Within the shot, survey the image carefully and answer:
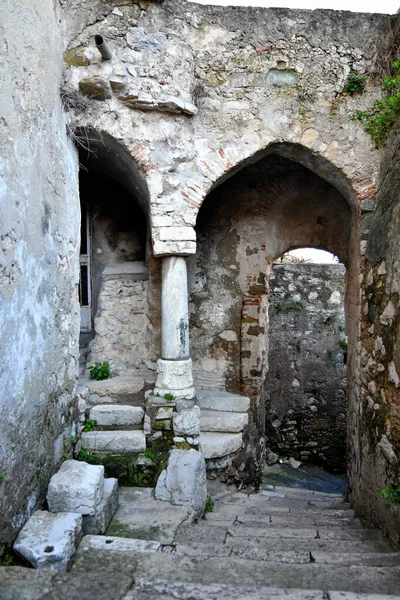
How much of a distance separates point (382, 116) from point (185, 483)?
440 centimetres

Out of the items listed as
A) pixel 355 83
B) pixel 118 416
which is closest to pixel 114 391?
pixel 118 416

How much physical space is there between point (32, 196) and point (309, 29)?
390cm

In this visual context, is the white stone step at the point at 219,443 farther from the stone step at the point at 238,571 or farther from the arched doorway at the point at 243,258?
the stone step at the point at 238,571

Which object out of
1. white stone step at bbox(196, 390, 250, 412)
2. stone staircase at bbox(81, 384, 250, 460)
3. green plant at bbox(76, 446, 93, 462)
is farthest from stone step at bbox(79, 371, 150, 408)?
white stone step at bbox(196, 390, 250, 412)

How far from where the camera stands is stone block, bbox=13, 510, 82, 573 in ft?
9.28

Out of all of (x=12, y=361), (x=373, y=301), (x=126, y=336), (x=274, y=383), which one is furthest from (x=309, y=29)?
(x=274, y=383)

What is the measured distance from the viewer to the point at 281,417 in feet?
31.1

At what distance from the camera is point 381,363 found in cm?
452

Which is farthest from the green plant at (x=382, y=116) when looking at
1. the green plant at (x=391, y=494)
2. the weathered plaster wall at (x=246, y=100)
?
the green plant at (x=391, y=494)

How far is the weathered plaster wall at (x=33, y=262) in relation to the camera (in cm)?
301

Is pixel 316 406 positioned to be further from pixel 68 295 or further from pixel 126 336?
pixel 68 295

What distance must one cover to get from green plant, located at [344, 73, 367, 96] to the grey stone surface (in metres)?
4.40

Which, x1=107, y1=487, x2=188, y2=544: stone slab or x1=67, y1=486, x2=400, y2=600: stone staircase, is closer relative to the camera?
x1=67, y1=486, x2=400, y2=600: stone staircase

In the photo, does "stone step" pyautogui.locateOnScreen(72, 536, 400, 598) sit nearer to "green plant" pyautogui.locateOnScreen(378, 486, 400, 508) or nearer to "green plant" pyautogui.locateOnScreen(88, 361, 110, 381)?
"green plant" pyautogui.locateOnScreen(378, 486, 400, 508)
